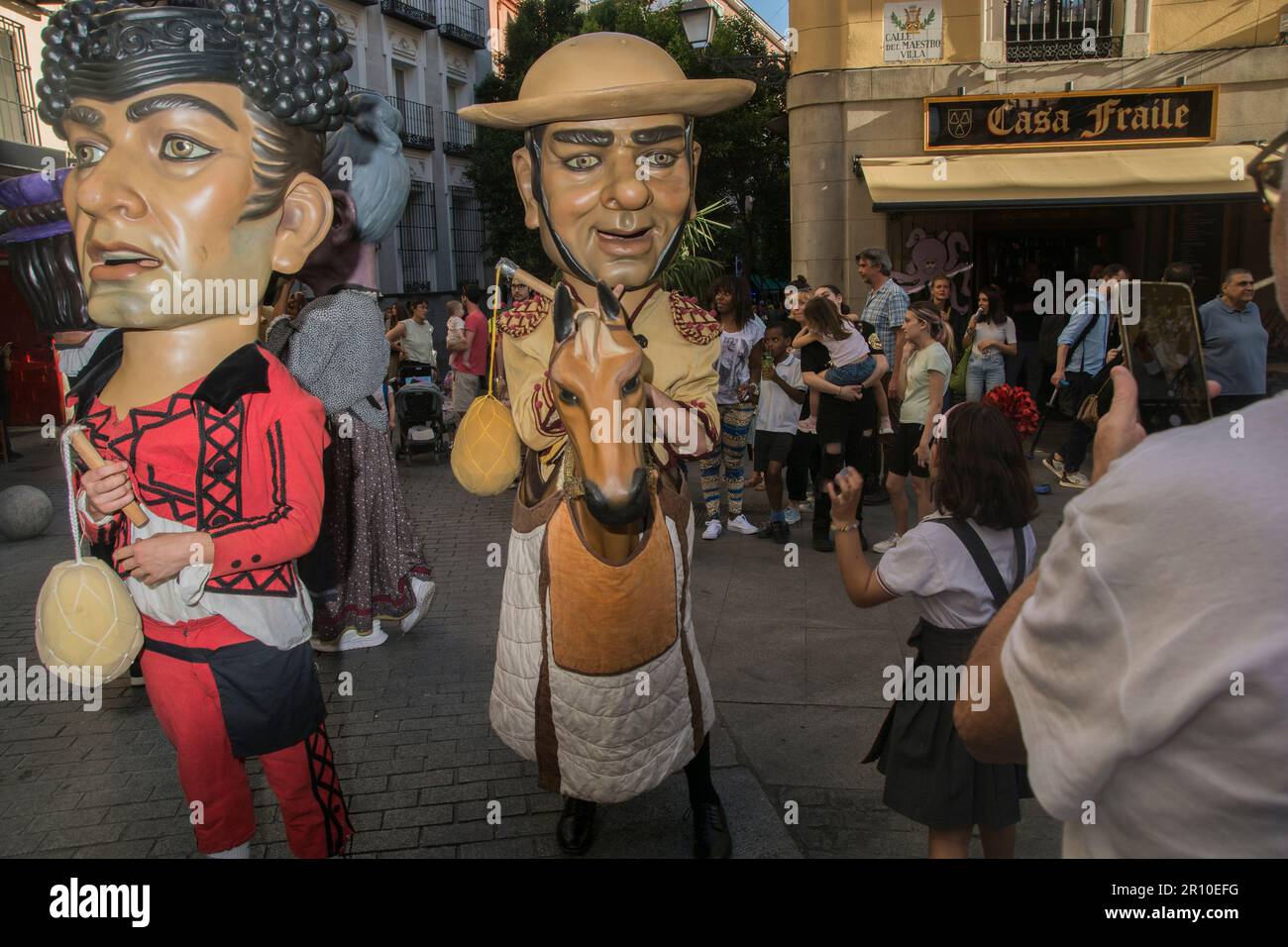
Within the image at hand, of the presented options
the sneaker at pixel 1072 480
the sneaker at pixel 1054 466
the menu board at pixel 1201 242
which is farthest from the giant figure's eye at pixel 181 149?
A: the menu board at pixel 1201 242

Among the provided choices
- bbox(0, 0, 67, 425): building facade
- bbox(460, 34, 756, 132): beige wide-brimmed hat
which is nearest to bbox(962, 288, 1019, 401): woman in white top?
bbox(460, 34, 756, 132): beige wide-brimmed hat

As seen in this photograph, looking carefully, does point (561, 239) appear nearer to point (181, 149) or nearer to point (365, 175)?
point (365, 175)

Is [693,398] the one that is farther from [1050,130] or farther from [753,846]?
[1050,130]

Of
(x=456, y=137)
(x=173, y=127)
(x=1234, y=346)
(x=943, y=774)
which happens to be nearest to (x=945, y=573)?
(x=943, y=774)

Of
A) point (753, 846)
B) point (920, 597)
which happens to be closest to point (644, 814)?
point (753, 846)

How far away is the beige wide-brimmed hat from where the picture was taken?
8.30 ft

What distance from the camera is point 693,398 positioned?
8.84ft

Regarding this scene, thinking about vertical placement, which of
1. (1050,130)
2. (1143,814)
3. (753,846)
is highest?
(1050,130)

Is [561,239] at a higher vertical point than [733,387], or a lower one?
higher

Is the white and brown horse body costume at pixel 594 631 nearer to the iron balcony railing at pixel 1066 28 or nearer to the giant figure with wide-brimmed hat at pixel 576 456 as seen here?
the giant figure with wide-brimmed hat at pixel 576 456

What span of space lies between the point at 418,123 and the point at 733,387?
16.7 meters

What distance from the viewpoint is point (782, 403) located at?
257 inches

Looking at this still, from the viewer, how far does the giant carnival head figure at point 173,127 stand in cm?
216
